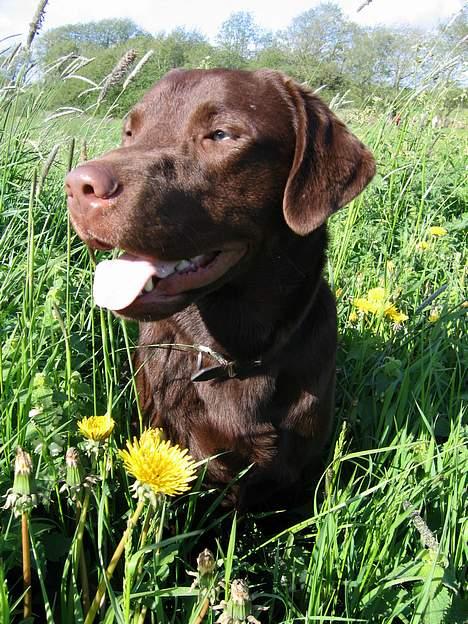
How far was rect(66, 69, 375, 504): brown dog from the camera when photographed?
1.64 meters

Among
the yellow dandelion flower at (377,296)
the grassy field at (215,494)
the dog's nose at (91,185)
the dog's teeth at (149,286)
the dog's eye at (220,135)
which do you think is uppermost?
the dog's eye at (220,135)

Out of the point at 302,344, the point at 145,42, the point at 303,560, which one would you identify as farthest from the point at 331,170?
the point at 145,42

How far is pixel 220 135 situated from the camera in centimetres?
178

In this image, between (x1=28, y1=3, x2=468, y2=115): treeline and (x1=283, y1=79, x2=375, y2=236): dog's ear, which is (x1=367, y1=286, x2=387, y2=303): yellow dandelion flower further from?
(x1=28, y1=3, x2=468, y2=115): treeline

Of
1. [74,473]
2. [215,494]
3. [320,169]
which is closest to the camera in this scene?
[74,473]

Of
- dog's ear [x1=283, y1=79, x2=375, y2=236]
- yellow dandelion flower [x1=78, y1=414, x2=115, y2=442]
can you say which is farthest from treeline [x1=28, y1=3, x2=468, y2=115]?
yellow dandelion flower [x1=78, y1=414, x2=115, y2=442]

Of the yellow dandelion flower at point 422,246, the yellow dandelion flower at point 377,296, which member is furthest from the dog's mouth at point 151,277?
the yellow dandelion flower at point 422,246

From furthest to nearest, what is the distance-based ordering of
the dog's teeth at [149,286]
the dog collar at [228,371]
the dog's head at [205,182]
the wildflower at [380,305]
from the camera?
1. the wildflower at [380,305]
2. the dog collar at [228,371]
3. the dog's teeth at [149,286]
4. the dog's head at [205,182]

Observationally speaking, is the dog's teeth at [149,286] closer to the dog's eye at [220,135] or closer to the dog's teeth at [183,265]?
the dog's teeth at [183,265]

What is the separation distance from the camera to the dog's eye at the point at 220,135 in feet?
5.81

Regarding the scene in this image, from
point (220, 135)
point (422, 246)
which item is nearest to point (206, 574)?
point (220, 135)

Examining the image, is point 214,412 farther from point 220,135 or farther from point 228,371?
point 220,135

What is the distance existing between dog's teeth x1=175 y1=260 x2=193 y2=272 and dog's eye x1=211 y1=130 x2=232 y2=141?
379mm

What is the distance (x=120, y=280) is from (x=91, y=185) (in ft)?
0.92
